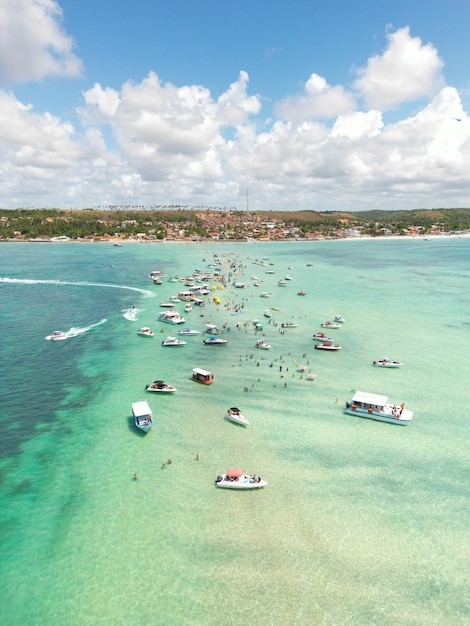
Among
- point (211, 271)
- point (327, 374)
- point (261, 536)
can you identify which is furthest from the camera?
A: point (211, 271)

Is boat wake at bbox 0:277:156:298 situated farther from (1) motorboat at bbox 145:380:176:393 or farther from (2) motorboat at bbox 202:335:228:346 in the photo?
(1) motorboat at bbox 145:380:176:393

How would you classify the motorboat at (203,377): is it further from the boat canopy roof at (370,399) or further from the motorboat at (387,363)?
the motorboat at (387,363)

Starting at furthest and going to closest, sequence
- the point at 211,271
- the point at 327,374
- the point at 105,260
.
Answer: the point at 105,260, the point at 211,271, the point at 327,374

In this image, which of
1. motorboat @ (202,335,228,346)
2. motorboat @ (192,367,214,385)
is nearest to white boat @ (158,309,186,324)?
motorboat @ (202,335,228,346)

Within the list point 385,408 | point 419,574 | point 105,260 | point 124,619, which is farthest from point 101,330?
point 105,260

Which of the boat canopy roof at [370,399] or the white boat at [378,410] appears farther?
the boat canopy roof at [370,399]

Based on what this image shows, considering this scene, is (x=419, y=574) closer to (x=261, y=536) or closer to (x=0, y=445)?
A: (x=261, y=536)

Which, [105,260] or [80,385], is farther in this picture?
[105,260]

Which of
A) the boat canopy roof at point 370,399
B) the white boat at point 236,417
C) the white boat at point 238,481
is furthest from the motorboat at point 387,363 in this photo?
the white boat at point 238,481
